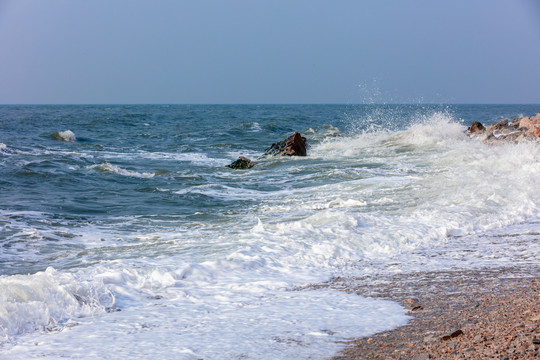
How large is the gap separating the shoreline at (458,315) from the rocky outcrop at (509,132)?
1338 cm

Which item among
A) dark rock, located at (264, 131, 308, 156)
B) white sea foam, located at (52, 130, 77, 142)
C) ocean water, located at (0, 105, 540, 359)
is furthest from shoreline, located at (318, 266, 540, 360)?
white sea foam, located at (52, 130, 77, 142)

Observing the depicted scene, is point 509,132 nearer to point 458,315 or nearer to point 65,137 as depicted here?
point 458,315

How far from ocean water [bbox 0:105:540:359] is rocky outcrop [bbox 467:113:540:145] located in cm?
178

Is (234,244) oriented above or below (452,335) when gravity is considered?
below

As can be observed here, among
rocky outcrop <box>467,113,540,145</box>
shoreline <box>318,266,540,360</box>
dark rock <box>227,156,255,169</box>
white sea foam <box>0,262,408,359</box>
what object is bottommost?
white sea foam <box>0,262,408,359</box>

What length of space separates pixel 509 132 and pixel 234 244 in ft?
55.8

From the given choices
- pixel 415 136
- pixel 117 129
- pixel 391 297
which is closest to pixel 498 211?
pixel 391 297

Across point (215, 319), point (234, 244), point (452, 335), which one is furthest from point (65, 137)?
point (452, 335)

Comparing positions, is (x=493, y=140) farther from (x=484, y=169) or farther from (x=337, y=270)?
(x=337, y=270)

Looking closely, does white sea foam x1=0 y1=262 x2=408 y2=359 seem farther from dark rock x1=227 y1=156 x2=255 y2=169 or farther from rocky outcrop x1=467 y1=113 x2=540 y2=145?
rocky outcrop x1=467 y1=113 x2=540 y2=145

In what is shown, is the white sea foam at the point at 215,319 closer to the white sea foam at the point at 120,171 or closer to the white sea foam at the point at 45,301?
the white sea foam at the point at 45,301

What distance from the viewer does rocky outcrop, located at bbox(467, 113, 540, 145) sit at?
18100 millimetres

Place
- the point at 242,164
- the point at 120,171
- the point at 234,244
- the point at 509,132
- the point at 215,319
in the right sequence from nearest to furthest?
the point at 215,319 → the point at 234,244 → the point at 120,171 → the point at 242,164 → the point at 509,132

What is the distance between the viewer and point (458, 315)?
4.30 metres
